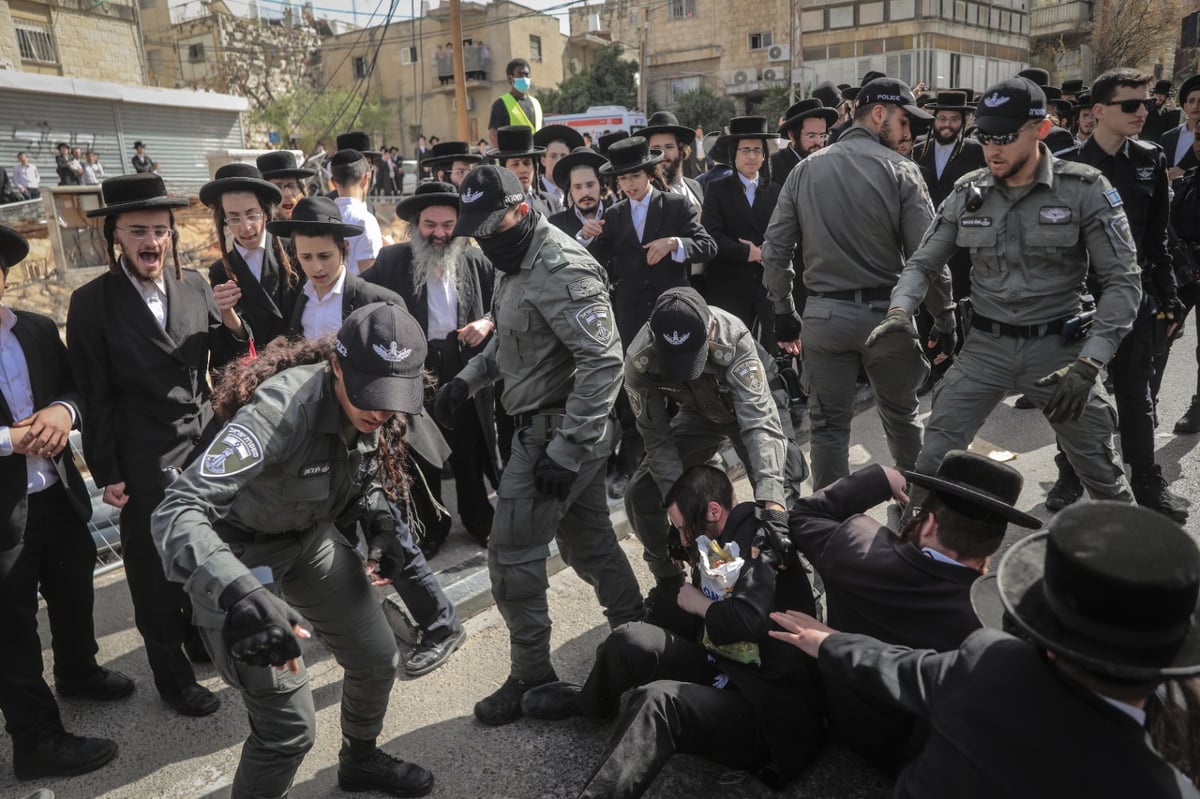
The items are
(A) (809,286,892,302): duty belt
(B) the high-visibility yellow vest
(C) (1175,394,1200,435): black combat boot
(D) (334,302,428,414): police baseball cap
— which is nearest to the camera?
(D) (334,302,428,414): police baseball cap

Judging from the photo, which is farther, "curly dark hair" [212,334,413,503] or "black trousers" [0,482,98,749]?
"black trousers" [0,482,98,749]

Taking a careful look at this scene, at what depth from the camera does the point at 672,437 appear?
3.94 meters

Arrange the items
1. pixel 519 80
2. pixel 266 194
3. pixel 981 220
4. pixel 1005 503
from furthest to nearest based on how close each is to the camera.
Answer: pixel 519 80, pixel 266 194, pixel 981 220, pixel 1005 503

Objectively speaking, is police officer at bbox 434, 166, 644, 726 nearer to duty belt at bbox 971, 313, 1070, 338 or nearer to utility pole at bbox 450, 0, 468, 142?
duty belt at bbox 971, 313, 1070, 338

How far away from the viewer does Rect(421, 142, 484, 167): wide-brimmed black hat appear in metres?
6.68

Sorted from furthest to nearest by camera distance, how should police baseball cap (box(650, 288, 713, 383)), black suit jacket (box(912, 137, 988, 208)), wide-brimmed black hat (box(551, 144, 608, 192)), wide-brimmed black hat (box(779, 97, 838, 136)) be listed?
wide-brimmed black hat (box(779, 97, 838, 136))
black suit jacket (box(912, 137, 988, 208))
wide-brimmed black hat (box(551, 144, 608, 192))
police baseball cap (box(650, 288, 713, 383))

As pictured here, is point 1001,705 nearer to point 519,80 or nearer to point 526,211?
point 526,211

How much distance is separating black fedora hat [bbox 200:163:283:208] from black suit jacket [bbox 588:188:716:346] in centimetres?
202

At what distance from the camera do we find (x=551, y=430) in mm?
3525

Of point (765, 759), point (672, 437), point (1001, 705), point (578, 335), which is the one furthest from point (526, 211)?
point (1001, 705)

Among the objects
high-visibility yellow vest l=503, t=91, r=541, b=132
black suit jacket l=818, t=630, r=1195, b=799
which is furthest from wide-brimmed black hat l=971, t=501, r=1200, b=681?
high-visibility yellow vest l=503, t=91, r=541, b=132

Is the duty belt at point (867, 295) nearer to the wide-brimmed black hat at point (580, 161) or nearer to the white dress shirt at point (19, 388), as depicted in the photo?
the wide-brimmed black hat at point (580, 161)

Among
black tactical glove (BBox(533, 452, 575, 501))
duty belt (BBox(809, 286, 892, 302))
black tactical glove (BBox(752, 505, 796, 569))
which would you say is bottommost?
black tactical glove (BBox(752, 505, 796, 569))

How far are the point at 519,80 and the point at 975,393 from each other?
19.1 feet
